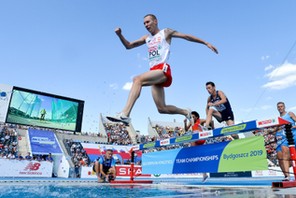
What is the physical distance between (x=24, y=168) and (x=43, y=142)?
6717 millimetres

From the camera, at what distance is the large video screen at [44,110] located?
23344 millimetres

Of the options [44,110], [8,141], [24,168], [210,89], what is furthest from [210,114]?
[44,110]

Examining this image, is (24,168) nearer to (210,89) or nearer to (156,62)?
(210,89)

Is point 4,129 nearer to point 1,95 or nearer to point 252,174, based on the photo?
point 1,95

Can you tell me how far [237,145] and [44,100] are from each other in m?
23.4

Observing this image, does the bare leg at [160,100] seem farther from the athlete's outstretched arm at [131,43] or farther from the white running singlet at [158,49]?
the athlete's outstretched arm at [131,43]

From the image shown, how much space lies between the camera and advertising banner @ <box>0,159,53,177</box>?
1645cm

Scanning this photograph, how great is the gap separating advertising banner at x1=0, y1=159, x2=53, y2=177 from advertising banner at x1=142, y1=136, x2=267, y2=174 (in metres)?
12.3

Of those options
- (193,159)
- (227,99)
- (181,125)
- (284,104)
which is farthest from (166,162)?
(181,125)

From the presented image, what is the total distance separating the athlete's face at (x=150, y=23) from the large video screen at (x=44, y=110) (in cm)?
2248

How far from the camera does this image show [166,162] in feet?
24.7

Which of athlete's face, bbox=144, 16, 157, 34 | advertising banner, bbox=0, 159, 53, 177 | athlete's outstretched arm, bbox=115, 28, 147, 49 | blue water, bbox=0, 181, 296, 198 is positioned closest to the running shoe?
blue water, bbox=0, 181, 296, 198

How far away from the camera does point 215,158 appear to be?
19.5 feet

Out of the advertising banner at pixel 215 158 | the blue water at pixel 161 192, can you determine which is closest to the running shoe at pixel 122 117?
the blue water at pixel 161 192
